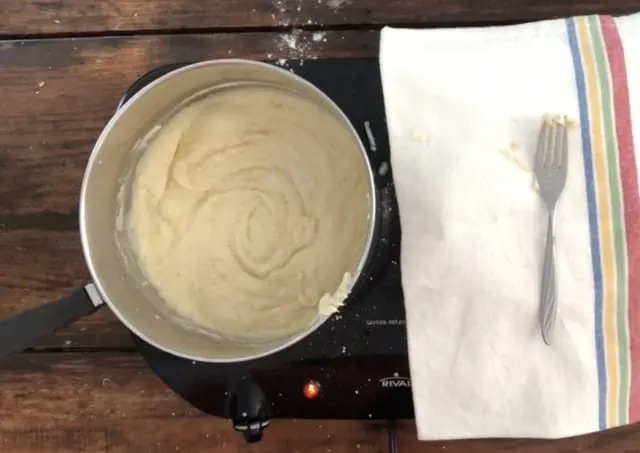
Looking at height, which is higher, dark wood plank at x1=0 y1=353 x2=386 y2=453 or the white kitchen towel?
the white kitchen towel

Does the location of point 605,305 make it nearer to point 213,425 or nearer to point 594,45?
point 594,45

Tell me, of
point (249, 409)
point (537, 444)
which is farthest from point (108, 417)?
point (537, 444)

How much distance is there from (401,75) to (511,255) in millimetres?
131

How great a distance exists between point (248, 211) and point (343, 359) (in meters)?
0.12

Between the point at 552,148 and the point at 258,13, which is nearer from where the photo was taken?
the point at 552,148

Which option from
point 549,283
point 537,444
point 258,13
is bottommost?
point 537,444

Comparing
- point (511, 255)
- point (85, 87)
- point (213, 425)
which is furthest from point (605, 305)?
point (85, 87)

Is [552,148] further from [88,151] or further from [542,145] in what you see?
[88,151]

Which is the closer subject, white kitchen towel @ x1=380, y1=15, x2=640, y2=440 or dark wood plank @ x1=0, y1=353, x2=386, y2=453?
white kitchen towel @ x1=380, y1=15, x2=640, y2=440

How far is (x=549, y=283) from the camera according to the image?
476 mm

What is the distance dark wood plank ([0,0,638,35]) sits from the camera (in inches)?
23.5

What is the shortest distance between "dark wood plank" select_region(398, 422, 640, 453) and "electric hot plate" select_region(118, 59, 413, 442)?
1.1 inches

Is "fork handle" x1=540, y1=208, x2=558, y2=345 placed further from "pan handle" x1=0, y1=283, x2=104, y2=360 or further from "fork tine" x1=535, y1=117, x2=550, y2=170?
"pan handle" x1=0, y1=283, x2=104, y2=360

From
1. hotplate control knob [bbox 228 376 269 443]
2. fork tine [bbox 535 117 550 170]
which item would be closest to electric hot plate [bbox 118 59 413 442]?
hotplate control knob [bbox 228 376 269 443]
